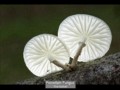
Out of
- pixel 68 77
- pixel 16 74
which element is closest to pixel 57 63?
pixel 68 77

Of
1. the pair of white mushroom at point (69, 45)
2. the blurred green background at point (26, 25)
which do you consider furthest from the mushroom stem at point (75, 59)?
the blurred green background at point (26, 25)

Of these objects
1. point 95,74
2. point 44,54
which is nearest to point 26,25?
point 44,54

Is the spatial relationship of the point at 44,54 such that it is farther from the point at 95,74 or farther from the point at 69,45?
the point at 95,74

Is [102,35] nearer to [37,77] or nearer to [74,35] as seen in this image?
[74,35]

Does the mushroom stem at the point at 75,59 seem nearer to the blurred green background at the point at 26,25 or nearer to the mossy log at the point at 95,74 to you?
the mossy log at the point at 95,74

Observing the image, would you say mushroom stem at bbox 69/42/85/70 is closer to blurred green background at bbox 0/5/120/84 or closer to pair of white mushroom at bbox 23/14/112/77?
pair of white mushroom at bbox 23/14/112/77

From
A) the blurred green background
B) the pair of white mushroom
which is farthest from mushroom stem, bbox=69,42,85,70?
the blurred green background
